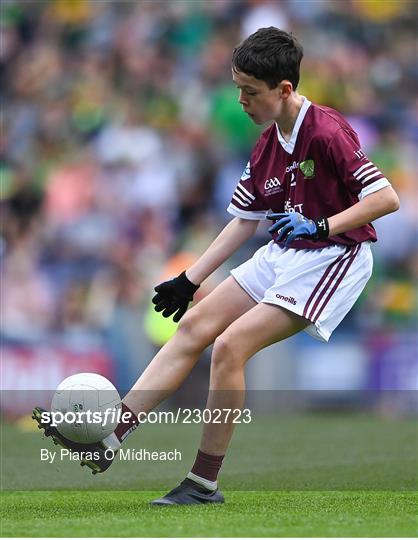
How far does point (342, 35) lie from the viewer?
1491 centimetres

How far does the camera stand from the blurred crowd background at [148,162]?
11.6 m

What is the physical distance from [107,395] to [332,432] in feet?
14.2

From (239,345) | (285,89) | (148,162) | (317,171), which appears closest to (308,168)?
(317,171)

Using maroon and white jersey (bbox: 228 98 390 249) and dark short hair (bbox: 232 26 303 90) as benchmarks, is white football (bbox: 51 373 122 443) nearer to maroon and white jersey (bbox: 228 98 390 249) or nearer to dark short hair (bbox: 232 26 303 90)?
maroon and white jersey (bbox: 228 98 390 249)

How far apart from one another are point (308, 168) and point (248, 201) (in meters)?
0.49

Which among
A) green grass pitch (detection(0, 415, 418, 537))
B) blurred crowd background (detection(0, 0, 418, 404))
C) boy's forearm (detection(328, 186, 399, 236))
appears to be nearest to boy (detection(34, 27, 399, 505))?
boy's forearm (detection(328, 186, 399, 236))

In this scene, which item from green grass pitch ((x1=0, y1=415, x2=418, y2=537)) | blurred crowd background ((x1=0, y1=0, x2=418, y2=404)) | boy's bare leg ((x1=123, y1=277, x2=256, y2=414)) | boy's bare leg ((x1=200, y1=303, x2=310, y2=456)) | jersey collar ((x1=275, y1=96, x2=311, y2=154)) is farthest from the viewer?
blurred crowd background ((x1=0, y1=0, x2=418, y2=404))

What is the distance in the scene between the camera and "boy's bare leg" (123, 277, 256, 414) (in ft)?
17.9

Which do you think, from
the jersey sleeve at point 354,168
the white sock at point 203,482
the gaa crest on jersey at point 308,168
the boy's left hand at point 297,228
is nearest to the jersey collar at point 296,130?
the gaa crest on jersey at point 308,168

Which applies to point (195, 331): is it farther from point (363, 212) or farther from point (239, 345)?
point (363, 212)

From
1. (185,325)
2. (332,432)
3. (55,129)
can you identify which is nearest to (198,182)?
(55,129)

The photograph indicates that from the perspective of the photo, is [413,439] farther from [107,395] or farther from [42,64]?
[42,64]

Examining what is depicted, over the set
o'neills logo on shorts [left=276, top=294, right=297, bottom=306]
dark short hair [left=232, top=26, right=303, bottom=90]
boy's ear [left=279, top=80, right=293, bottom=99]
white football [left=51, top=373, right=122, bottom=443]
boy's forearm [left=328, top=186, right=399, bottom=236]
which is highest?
dark short hair [left=232, top=26, right=303, bottom=90]

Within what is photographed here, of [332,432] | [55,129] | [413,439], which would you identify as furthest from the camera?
[55,129]
